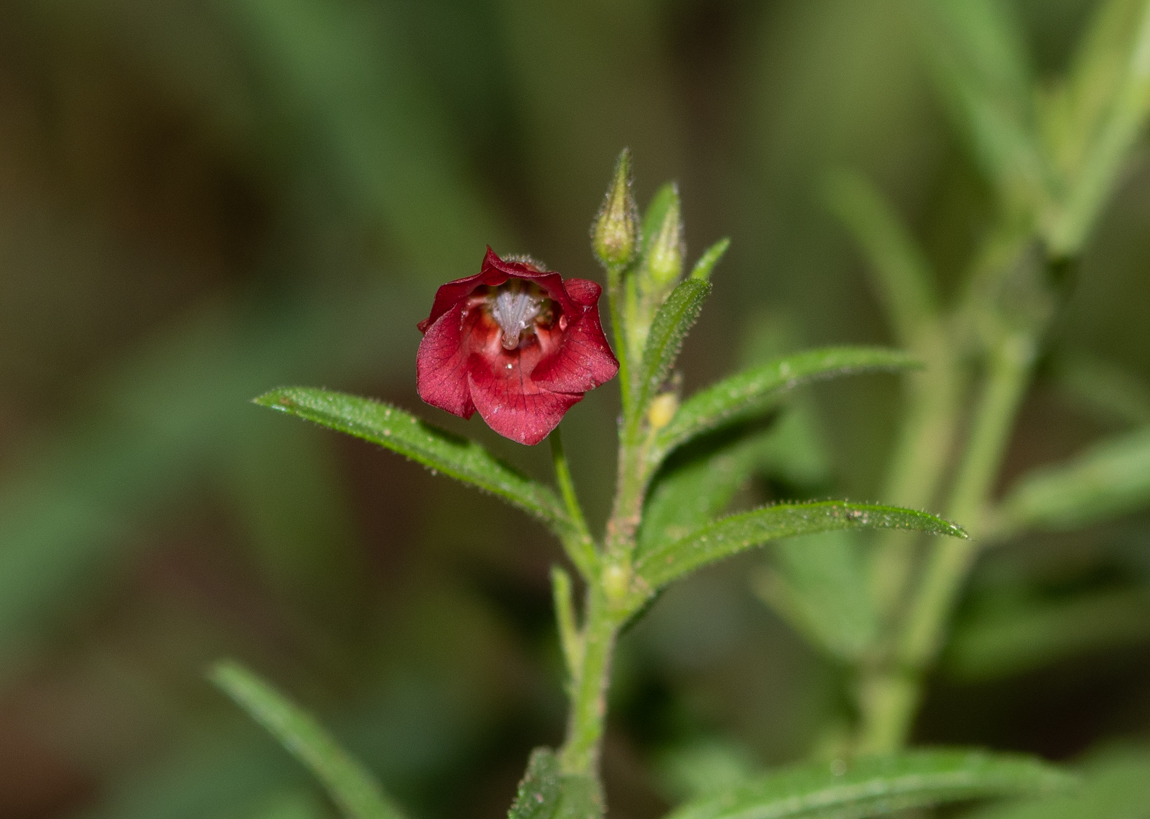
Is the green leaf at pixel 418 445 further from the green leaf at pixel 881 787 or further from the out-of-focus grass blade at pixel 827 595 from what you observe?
the out-of-focus grass blade at pixel 827 595

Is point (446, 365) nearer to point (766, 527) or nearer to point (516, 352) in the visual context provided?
point (516, 352)

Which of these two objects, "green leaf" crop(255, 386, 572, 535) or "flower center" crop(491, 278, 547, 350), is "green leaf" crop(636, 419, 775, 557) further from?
"flower center" crop(491, 278, 547, 350)

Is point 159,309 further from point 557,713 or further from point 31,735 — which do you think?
point 557,713

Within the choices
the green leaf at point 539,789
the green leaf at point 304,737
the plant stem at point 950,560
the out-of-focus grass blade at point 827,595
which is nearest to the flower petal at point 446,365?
the green leaf at point 539,789

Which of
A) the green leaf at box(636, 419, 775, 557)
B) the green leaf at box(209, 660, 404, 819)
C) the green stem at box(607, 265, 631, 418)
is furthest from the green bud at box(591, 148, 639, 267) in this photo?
the green leaf at box(209, 660, 404, 819)

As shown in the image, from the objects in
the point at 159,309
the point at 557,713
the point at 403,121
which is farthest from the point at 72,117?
the point at 557,713

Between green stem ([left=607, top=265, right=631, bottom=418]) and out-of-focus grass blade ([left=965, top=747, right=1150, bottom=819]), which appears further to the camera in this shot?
out-of-focus grass blade ([left=965, top=747, right=1150, bottom=819])
